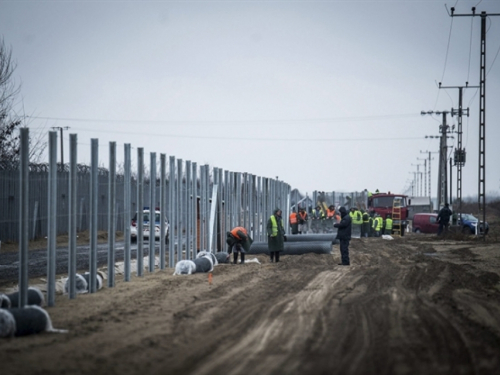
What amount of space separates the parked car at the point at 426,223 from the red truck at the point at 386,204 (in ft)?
3.63

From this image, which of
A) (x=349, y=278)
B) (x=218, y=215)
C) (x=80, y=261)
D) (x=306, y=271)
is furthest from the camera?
(x=218, y=215)

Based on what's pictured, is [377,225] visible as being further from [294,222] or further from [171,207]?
[171,207]

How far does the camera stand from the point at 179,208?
23.2m

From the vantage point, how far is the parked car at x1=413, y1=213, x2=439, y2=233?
182 feet

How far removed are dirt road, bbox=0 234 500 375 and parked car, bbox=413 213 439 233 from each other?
1436 inches

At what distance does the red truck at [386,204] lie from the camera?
5428 centimetres

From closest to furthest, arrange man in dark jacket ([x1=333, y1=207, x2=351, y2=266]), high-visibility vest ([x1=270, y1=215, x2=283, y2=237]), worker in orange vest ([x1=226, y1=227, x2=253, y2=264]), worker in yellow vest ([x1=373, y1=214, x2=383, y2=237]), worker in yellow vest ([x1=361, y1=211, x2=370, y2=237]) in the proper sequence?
worker in orange vest ([x1=226, y1=227, x2=253, y2=264])
man in dark jacket ([x1=333, y1=207, x2=351, y2=266])
high-visibility vest ([x1=270, y1=215, x2=283, y2=237])
worker in yellow vest ([x1=361, y1=211, x2=370, y2=237])
worker in yellow vest ([x1=373, y1=214, x2=383, y2=237])

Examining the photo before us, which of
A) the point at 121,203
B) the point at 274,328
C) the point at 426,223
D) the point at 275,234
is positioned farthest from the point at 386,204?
the point at 274,328

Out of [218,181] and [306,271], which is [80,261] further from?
[306,271]

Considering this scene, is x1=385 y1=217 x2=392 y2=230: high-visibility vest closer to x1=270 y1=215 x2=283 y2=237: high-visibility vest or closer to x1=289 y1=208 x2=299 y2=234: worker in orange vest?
x1=289 y1=208 x2=299 y2=234: worker in orange vest

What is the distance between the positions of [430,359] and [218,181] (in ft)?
60.7

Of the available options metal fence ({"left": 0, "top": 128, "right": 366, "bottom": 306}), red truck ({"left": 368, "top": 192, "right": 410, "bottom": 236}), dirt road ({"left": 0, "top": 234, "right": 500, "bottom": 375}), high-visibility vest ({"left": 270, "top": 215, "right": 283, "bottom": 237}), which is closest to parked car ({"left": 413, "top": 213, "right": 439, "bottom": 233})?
red truck ({"left": 368, "top": 192, "right": 410, "bottom": 236})

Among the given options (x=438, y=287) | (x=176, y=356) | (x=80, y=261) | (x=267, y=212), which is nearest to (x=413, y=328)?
(x=176, y=356)

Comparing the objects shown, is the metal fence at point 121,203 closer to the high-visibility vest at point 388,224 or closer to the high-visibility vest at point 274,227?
Result: the high-visibility vest at point 274,227
